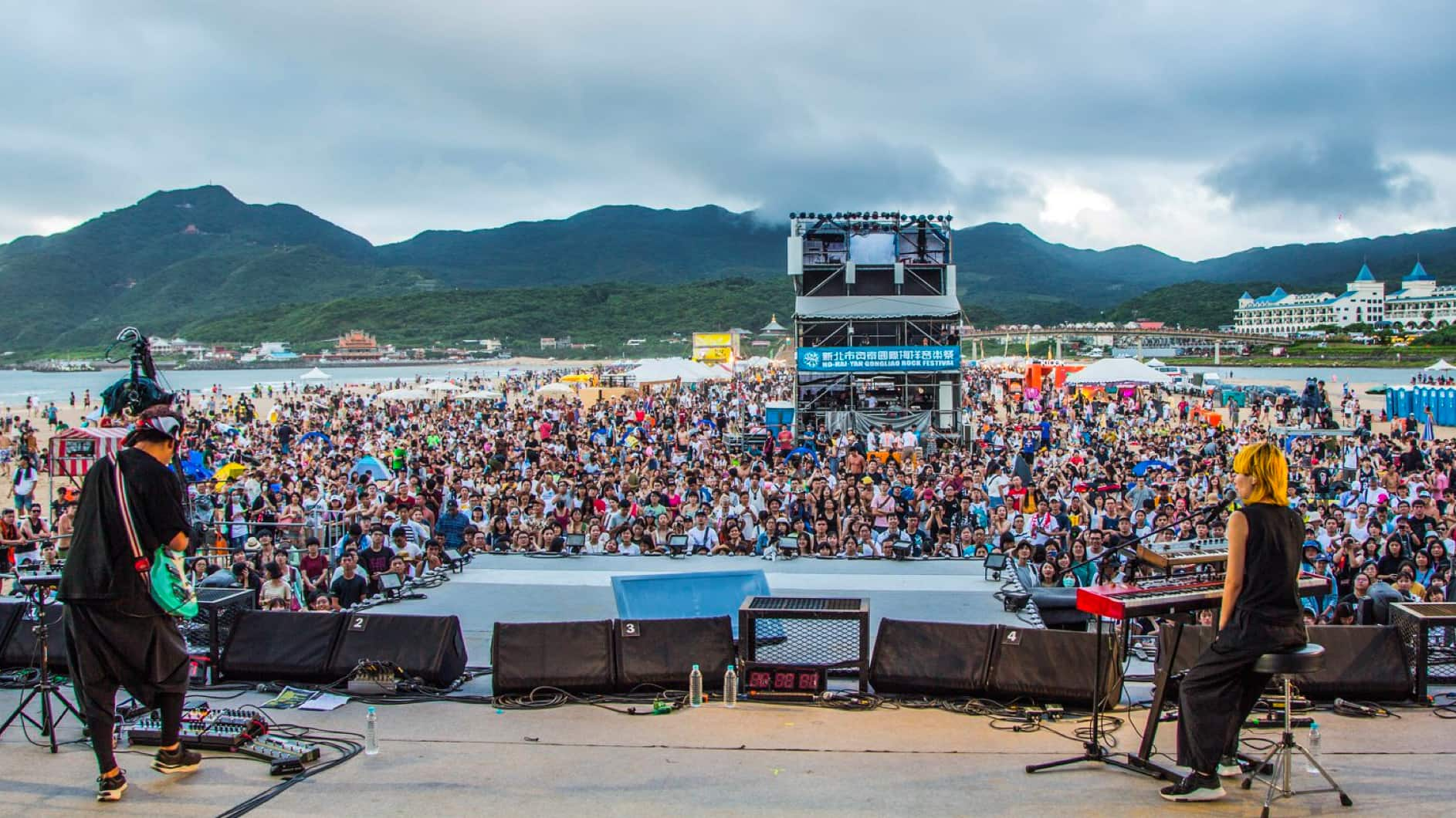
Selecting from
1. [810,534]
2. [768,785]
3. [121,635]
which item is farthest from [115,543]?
[810,534]

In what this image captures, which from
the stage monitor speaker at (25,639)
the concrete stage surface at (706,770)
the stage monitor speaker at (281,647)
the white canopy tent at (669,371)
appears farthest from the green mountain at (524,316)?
the concrete stage surface at (706,770)

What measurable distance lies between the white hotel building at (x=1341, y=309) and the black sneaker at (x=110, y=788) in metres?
207

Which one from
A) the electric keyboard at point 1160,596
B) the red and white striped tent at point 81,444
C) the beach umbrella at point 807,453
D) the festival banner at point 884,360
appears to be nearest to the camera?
the electric keyboard at point 1160,596

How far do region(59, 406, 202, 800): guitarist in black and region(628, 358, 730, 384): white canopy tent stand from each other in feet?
99.2

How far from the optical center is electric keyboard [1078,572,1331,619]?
4480 millimetres

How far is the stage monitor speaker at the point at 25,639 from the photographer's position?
21.4 ft

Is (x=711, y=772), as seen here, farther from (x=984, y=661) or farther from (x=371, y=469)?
(x=371, y=469)

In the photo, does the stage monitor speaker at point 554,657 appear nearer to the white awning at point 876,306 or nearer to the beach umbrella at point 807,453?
the beach umbrella at point 807,453

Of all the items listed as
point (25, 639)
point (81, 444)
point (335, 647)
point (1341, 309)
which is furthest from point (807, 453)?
point (1341, 309)

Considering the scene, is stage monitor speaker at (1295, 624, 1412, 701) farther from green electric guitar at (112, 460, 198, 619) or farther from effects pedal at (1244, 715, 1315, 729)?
green electric guitar at (112, 460, 198, 619)

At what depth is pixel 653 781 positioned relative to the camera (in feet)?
15.7

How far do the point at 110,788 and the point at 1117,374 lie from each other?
1189 inches

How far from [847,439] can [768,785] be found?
773 inches

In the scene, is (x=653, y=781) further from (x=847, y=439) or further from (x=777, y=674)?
(x=847, y=439)
